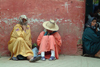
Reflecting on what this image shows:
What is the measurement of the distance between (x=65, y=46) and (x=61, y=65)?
4.79ft

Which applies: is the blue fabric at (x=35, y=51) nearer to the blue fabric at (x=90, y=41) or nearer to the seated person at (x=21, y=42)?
the seated person at (x=21, y=42)

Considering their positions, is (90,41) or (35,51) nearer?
(35,51)

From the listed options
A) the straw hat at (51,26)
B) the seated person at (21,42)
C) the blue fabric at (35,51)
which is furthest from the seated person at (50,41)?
the seated person at (21,42)

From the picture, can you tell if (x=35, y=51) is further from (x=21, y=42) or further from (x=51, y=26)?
(x=51, y=26)

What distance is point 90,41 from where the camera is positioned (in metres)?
6.55

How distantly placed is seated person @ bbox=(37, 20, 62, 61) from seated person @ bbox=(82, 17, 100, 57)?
90cm

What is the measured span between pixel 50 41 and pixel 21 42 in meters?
0.85

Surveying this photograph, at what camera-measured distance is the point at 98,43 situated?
6.44 metres

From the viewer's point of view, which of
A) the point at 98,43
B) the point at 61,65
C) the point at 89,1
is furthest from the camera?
the point at 89,1

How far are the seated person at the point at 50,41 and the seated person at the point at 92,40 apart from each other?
2.94 ft

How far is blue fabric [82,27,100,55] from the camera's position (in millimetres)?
6481

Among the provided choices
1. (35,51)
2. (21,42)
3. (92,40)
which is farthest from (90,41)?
(21,42)

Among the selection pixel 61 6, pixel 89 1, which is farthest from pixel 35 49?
pixel 89 1

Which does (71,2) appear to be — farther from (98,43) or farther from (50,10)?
(98,43)
